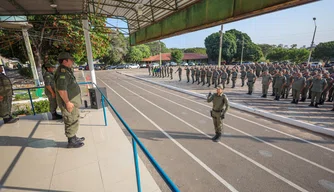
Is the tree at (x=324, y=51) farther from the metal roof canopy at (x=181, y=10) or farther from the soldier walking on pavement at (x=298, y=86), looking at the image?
the metal roof canopy at (x=181, y=10)

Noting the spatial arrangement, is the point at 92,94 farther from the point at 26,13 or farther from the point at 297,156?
the point at 297,156

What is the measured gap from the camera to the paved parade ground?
3.06 metres

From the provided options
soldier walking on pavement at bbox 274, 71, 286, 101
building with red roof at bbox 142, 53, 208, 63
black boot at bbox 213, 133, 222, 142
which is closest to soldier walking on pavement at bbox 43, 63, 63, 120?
black boot at bbox 213, 133, 222, 142

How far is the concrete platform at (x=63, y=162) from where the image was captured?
92.4 inches

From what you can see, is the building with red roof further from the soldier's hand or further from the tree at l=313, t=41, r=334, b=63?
the soldier's hand

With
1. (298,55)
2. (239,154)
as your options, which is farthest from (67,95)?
(298,55)

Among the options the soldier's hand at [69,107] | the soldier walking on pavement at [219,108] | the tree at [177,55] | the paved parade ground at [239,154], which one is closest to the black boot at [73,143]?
the soldier's hand at [69,107]

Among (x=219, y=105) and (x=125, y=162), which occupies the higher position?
(x=219, y=105)

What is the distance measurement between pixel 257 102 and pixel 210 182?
7.07 metres

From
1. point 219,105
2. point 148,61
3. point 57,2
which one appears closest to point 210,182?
point 219,105

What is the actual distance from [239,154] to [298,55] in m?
57.7

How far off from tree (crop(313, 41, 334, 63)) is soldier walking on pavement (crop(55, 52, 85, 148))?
5956 centimetres

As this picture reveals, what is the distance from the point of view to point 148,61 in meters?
60.0

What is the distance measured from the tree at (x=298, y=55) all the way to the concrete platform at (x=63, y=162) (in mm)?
57741
